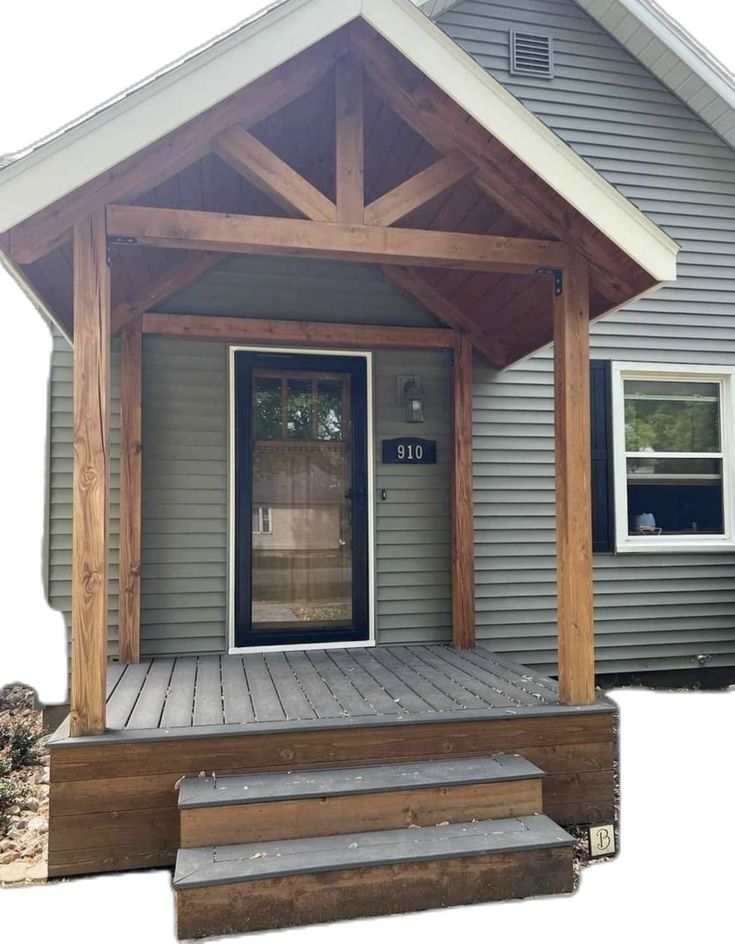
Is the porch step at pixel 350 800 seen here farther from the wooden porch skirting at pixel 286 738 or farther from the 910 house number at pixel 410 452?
the 910 house number at pixel 410 452

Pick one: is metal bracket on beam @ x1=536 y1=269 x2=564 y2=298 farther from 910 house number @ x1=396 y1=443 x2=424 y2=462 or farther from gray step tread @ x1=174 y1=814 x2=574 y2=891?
gray step tread @ x1=174 y1=814 x2=574 y2=891

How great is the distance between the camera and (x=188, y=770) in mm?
2809

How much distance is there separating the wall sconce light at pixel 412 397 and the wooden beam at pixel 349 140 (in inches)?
72.1

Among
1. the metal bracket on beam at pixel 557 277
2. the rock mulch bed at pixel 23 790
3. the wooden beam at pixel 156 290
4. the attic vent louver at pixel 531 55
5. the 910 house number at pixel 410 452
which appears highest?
the attic vent louver at pixel 531 55

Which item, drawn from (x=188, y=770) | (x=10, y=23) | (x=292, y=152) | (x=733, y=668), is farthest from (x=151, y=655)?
(x=10, y=23)

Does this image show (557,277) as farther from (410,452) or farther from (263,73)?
(410,452)

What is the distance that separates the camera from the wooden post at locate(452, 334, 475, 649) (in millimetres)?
4742

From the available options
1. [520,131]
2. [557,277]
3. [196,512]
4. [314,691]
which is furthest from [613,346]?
[314,691]

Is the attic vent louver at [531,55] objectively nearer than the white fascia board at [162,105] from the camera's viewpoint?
No

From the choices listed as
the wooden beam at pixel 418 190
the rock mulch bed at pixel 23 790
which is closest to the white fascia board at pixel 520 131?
the wooden beam at pixel 418 190

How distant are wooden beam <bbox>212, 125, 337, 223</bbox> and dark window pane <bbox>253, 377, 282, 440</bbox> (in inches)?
68.5

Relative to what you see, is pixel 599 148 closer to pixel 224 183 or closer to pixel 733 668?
pixel 224 183

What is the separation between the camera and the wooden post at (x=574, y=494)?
327 centimetres

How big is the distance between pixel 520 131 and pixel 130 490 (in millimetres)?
2892
